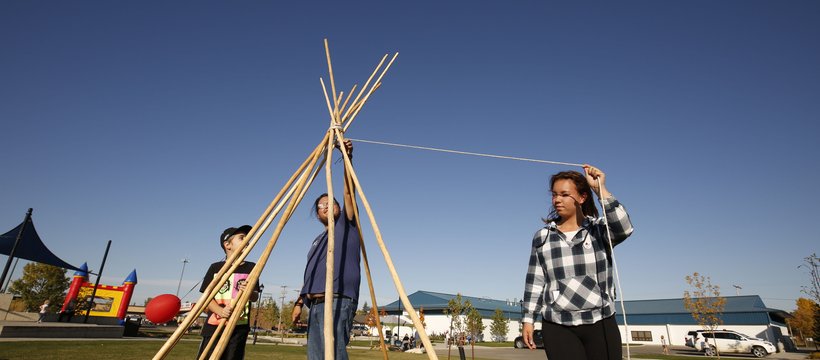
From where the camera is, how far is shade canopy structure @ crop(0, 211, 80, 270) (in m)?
13.0

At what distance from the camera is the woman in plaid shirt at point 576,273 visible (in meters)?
2.21

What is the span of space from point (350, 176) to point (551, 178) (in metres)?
1.51

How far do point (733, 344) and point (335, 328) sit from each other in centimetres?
2759

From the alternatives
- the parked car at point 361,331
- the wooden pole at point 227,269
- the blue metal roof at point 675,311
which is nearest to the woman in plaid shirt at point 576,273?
the wooden pole at point 227,269

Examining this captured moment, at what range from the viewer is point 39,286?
30141mm

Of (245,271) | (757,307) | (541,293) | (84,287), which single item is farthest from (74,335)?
(757,307)

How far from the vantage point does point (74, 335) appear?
13016 mm

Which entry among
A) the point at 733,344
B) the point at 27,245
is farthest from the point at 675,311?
the point at 27,245

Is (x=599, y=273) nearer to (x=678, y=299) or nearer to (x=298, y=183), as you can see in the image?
(x=298, y=183)

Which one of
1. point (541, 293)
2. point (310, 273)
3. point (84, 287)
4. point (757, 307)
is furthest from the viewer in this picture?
point (757, 307)

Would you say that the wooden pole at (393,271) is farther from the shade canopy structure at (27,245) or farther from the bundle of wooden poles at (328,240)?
the shade canopy structure at (27,245)

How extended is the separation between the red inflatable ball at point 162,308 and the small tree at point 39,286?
35.9 meters

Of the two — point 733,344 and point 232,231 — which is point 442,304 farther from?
point 232,231

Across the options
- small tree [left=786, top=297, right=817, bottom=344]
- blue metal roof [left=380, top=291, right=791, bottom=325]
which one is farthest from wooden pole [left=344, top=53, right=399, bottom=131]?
small tree [left=786, top=297, right=817, bottom=344]
